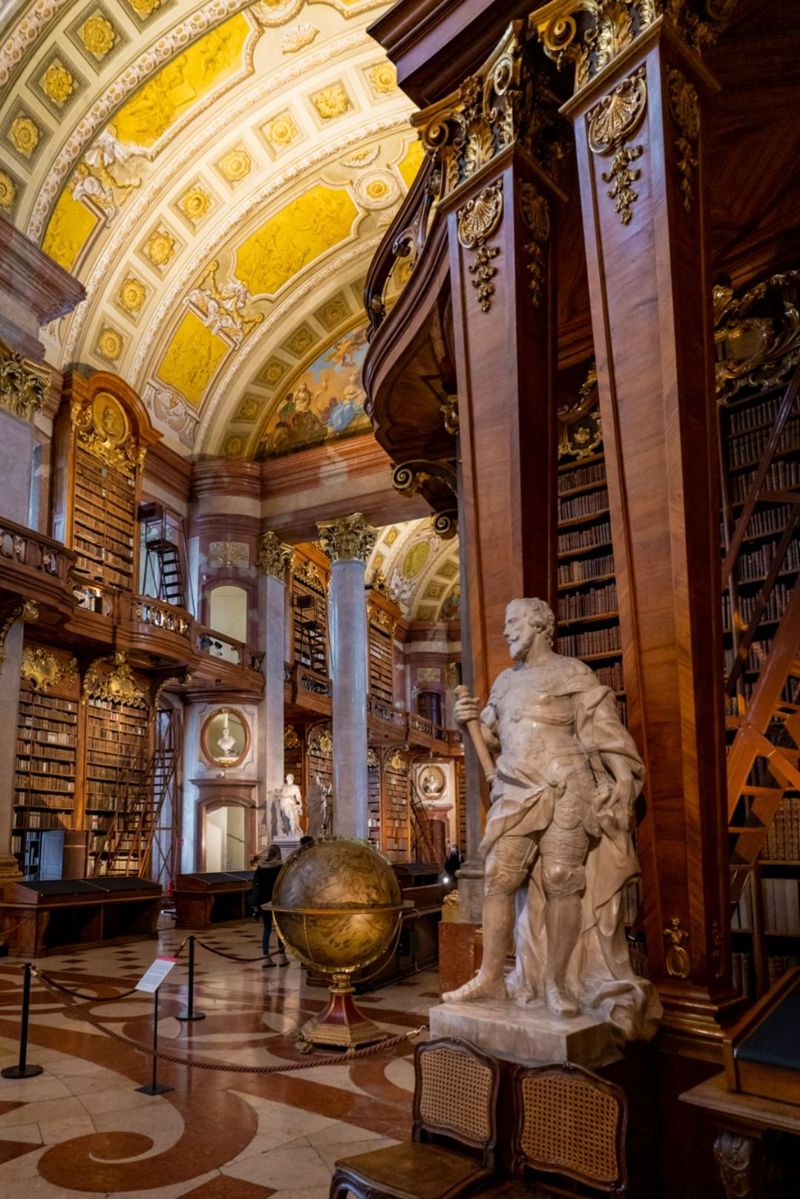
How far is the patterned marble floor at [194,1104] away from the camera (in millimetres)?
3611

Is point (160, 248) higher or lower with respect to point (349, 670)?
higher

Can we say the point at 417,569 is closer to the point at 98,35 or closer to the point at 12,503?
the point at 12,503

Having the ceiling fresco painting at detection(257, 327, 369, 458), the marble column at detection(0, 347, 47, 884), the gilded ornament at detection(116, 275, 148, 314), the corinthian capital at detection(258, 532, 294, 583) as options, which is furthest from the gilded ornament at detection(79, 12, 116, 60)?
the corinthian capital at detection(258, 532, 294, 583)

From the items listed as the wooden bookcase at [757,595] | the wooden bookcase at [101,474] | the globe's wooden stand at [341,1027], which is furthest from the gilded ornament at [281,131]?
the globe's wooden stand at [341,1027]

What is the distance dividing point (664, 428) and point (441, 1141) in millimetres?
2686

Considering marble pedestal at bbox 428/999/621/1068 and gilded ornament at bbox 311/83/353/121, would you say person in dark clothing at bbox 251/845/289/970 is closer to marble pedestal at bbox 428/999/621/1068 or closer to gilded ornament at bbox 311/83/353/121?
marble pedestal at bbox 428/999/621/1068

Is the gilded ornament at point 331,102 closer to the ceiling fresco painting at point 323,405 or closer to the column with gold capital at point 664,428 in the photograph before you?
the ceiling fresco painting at point 323,405

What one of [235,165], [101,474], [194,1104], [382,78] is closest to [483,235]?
[194,1104]

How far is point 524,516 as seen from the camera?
4.27 meters

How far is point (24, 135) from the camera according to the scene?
→ 13.4 m

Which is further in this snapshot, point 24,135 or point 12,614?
point 24,135

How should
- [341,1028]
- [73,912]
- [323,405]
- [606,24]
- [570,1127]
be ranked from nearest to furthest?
[570,1127], [606,24], [341,1028], [73,912], [323,405]

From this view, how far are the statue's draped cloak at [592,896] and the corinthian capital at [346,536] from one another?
1606cm

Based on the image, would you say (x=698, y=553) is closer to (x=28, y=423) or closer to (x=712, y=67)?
(x=712, y=67)
